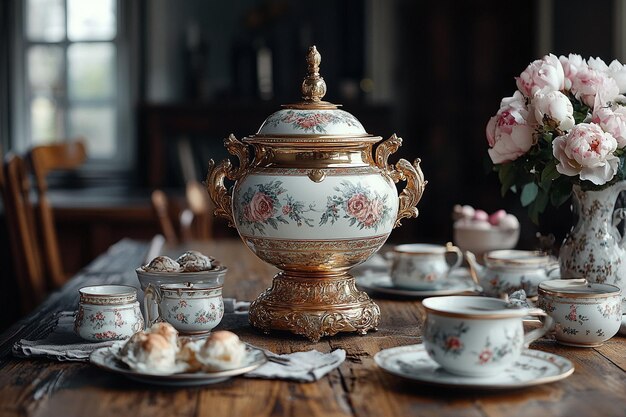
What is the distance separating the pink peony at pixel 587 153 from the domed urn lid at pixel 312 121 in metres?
0.31

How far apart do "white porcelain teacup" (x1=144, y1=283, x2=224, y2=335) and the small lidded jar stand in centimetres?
4

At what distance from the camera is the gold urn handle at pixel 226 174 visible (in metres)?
1.49

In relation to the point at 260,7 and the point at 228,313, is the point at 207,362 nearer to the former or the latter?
the point at 228,313

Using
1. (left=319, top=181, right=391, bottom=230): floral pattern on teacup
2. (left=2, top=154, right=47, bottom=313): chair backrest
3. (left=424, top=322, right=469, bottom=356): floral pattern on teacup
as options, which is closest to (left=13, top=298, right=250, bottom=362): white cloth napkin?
(left=319, top=181, right=391, bottom=230): floral pattern on teacup

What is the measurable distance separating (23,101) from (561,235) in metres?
3.53

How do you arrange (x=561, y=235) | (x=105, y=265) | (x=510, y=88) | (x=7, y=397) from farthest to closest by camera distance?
(x=510, y=88) → (x=561, y=235) → (x=105, y=265) → (x=7, y=397)

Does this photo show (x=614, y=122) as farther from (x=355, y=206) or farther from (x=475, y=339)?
(x=475, y=339)

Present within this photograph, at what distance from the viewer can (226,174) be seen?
1492 mm

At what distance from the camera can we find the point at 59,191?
600cm

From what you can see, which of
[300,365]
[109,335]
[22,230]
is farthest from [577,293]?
[22,230]

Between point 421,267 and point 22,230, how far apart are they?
61.7 inches

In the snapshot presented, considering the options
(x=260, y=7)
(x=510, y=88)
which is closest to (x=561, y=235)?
(x=510, y=88)

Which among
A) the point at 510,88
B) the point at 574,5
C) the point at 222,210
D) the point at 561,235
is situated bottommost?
the point at 561,235

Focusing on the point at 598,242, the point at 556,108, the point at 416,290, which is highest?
the point at 556,108
